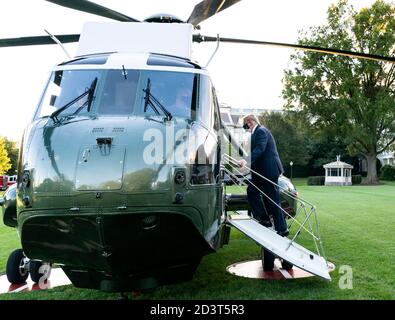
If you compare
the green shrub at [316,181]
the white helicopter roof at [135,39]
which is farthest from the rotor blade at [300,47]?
the green shrub at [316,181]

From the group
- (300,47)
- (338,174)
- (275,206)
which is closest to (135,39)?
(300,47)

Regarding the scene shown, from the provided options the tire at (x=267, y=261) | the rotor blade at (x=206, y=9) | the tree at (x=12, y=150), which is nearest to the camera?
the rotor blade at (x=206, y=9)

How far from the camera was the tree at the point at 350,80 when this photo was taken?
4184 cm

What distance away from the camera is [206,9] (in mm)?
7148

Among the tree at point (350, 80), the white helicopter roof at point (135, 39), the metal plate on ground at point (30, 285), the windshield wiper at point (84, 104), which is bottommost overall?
the metal plate on ground at point (30, 285)

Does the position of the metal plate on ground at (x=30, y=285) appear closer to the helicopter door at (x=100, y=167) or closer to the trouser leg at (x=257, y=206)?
the trouser leg at (x=257, y=206)

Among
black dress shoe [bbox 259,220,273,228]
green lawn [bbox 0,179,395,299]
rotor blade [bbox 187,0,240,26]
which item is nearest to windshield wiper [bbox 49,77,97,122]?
green lawn [bbox 0,179,395,299]

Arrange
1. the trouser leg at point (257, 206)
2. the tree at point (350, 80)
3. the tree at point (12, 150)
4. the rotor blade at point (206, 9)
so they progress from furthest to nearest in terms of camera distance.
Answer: the tree at point (12, 150) → the tree at point (350, 80) → the trouser leg at point (257, 206) → the rotor blade at point (206, 9)

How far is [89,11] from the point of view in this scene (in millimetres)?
6609

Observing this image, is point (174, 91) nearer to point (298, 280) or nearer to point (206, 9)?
point (206, 9)

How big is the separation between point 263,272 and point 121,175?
4254 mm

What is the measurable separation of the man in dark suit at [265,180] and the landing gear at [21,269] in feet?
11.7

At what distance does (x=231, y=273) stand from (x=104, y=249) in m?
3.95

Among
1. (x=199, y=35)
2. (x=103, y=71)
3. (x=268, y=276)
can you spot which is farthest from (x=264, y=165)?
(x=103, y=71)
